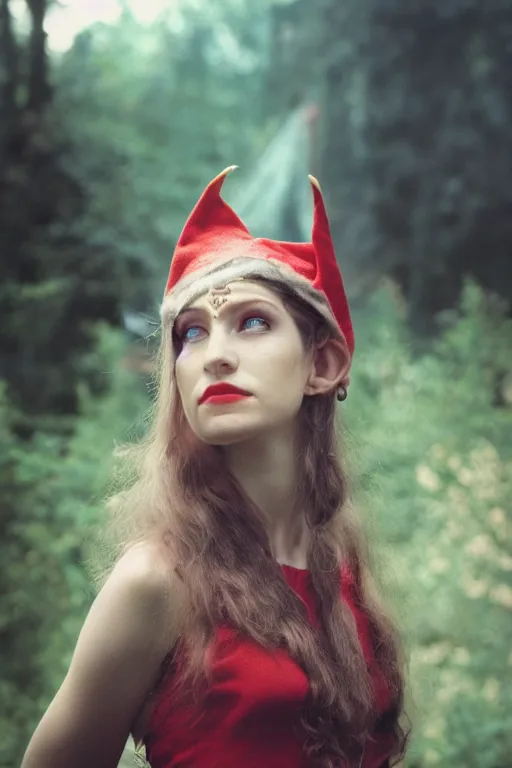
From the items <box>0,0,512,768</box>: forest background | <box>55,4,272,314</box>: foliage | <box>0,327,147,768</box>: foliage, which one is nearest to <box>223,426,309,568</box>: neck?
<box>0,327,147,768</box>: foliage

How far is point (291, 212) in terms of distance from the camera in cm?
316

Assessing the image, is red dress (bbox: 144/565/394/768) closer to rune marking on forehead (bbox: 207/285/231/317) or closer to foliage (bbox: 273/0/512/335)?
rune marking on forehead (bbox: 207/285/231/317)

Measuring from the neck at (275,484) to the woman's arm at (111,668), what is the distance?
7.7 inches

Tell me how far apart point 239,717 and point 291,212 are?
92.2 inches

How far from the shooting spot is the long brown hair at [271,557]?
1.09 metres

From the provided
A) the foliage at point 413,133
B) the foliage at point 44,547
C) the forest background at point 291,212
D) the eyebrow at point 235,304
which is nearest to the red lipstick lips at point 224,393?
the eyebrow at point 235,304

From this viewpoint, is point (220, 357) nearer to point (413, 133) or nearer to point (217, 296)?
point (217, 296)

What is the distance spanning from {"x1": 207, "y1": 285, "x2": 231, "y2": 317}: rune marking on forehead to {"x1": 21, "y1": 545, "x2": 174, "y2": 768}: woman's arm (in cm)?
34

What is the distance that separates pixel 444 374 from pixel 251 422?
2.25 metres

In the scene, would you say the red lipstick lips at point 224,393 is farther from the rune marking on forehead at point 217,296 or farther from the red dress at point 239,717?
the red dress at point 239,717

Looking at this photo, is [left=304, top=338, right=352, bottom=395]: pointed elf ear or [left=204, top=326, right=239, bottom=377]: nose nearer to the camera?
[left=204, top=326, right=239, bottom=377]: nose

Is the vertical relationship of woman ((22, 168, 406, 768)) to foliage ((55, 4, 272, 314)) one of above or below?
below

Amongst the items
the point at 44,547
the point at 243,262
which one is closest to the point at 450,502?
the point at 44,547

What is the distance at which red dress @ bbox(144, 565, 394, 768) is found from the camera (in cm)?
105
